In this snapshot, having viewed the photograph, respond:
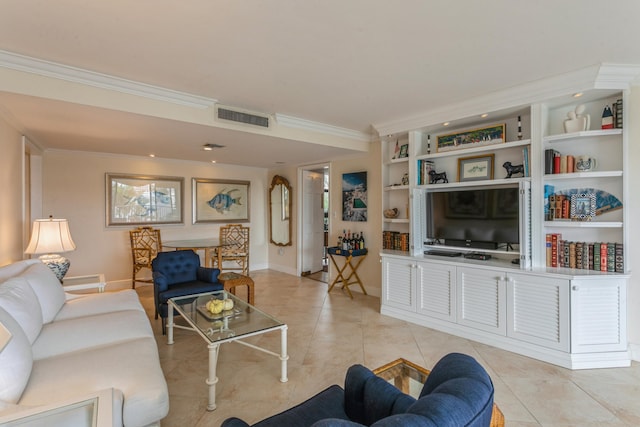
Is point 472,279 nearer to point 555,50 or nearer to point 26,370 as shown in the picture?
point 555,50

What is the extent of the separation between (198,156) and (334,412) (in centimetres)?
468

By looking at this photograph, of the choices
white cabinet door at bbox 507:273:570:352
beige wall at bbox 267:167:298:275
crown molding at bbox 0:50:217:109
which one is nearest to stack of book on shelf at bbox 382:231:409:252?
white cabinet door at bbox 507:273:570:352

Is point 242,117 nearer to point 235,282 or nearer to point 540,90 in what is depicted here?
point 235,282

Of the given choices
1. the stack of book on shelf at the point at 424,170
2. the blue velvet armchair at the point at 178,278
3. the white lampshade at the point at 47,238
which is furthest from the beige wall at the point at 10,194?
the stack of book on shelf at the point at 424,170

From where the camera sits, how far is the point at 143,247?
508 cm

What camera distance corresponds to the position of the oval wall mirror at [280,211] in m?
6.37

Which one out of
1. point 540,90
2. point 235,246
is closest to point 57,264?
point 235,246

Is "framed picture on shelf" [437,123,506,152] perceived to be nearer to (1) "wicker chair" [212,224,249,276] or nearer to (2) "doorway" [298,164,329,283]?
(2) "doorway" [298,164,329,283]

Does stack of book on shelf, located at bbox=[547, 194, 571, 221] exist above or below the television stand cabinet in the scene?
above

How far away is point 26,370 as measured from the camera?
1.52 metres

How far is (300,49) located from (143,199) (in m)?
4.29

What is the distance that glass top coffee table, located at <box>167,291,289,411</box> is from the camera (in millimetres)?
2121

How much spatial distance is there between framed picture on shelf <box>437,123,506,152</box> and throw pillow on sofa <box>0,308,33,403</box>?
Result: 392cm

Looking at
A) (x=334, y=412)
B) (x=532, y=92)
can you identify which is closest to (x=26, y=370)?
(x=334, y=412)
